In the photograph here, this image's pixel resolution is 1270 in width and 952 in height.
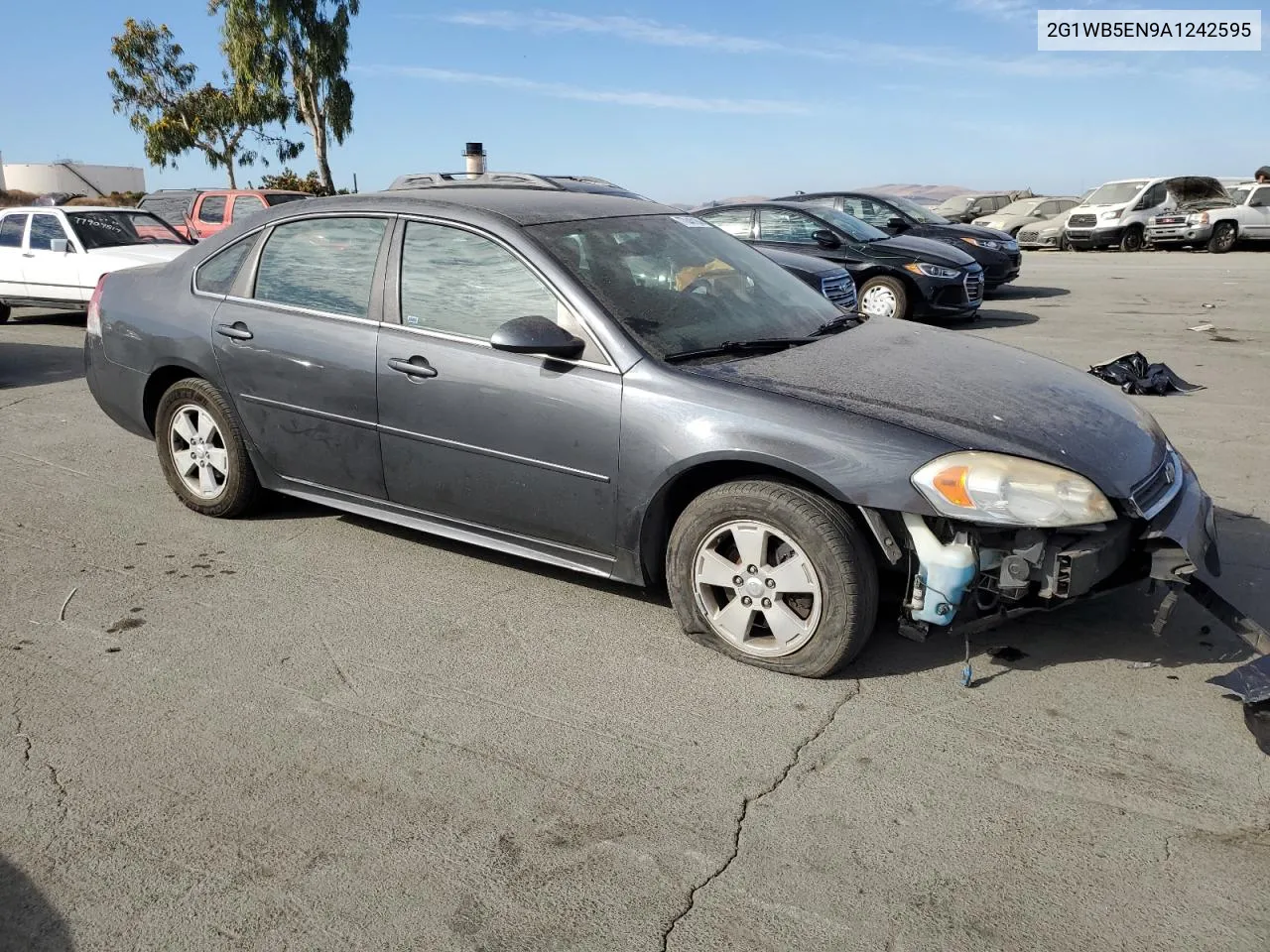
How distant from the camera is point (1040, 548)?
349 cm

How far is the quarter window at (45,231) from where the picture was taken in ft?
42.9

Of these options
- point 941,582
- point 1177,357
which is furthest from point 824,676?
point 1177,357

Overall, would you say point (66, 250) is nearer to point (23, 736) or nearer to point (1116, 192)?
point (23, 736)

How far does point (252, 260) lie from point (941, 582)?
3493 mm

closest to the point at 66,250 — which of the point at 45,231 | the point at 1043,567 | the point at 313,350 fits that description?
the point at 45,231

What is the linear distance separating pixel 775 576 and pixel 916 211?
13.5 m

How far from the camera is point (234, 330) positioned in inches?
199

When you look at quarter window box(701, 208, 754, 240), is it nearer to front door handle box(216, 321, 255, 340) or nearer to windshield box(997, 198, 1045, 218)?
front door handle box(216, 321, 255, 340)

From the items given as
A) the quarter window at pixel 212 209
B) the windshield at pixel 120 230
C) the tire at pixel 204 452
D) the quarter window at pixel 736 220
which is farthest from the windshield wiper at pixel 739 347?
the quarter window at pixel 212 209

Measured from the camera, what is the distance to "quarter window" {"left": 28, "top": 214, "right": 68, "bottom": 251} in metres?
13.1

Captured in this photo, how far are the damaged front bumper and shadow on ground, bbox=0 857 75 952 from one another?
2566 millimetres

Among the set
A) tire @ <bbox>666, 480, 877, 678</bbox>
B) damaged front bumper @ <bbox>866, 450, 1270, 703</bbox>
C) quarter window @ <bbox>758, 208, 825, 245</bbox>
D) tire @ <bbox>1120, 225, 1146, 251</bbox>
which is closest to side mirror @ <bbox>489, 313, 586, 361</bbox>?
tire @ <bbox>666, 480, 877, 678</bbox>

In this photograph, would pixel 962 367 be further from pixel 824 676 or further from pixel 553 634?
pixel 553 634

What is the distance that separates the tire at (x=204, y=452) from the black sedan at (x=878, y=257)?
7797 millimetres
